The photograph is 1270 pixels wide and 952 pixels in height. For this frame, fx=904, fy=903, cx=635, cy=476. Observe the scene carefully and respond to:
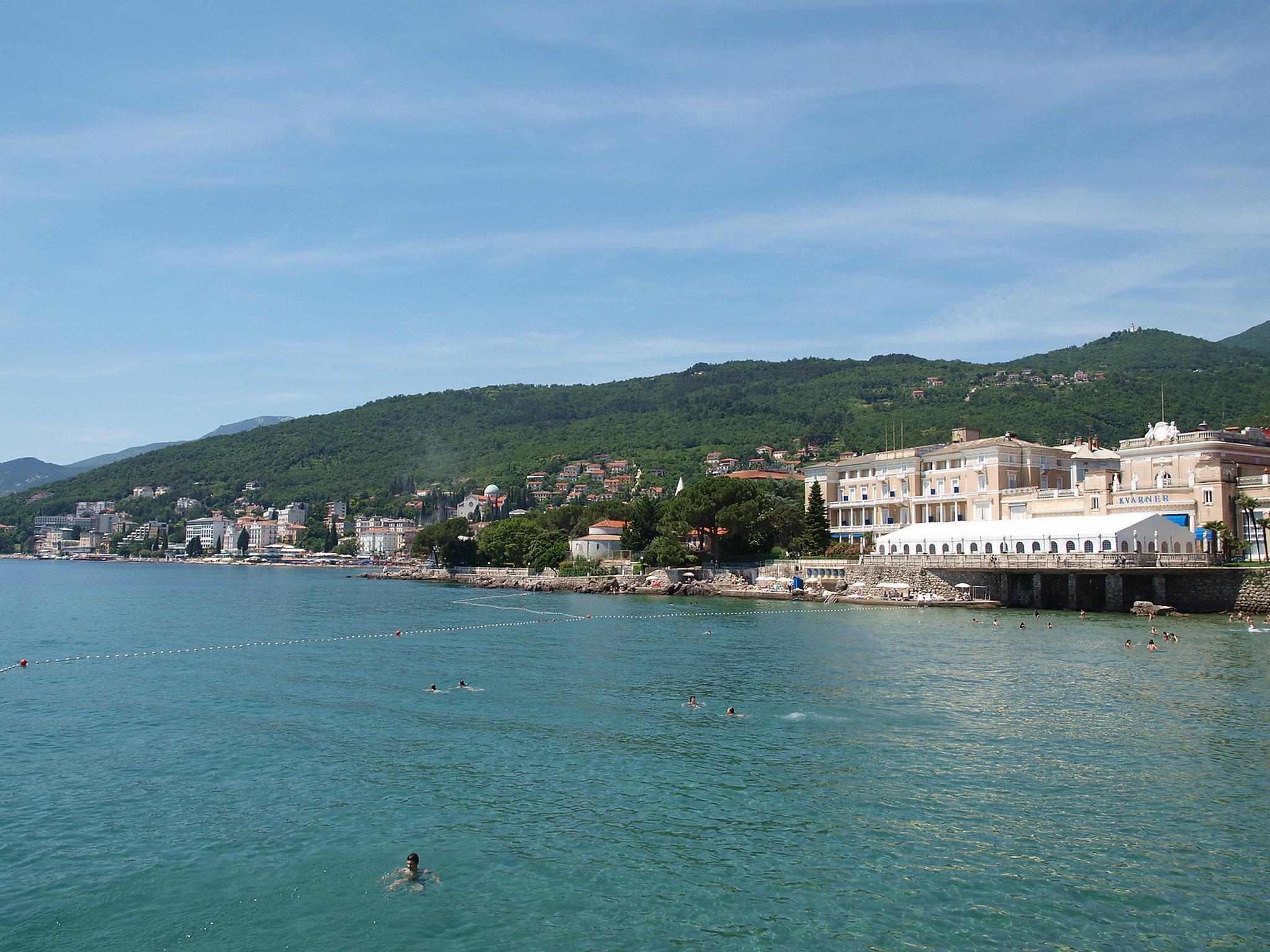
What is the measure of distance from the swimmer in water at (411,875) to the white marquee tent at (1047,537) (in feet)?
155

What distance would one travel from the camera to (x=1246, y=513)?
170 ft

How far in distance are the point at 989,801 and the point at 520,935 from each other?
31.4 ft

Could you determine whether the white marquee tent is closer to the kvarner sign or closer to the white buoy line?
the kvarner sign

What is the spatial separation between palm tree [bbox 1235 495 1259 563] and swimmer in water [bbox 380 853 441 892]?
5251 cm

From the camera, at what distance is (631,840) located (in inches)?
607

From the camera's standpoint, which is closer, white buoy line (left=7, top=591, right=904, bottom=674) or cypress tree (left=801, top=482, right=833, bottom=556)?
white buoy line (left=7, top=591, right=904, bottom=674)

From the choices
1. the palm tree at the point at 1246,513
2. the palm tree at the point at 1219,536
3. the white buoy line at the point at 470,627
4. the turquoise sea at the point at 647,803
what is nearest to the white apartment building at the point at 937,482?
the palm tree at the point at 1219,536

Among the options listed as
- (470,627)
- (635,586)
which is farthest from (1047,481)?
(470,627)

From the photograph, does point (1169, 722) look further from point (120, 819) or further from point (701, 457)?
point (701, 457)

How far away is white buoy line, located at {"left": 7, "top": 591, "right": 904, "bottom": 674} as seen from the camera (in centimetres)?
3716

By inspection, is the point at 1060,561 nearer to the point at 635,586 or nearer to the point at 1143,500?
the point at 1143,500

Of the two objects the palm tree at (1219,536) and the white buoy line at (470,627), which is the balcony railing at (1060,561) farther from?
the white buoy line at (470,627)

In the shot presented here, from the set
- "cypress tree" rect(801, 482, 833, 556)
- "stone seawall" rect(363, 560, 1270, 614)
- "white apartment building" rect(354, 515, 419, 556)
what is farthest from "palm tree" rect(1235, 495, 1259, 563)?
"white apartment building" rect(354, 515, 419, 556)

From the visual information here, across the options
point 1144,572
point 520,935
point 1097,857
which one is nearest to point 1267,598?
point 1144,572
